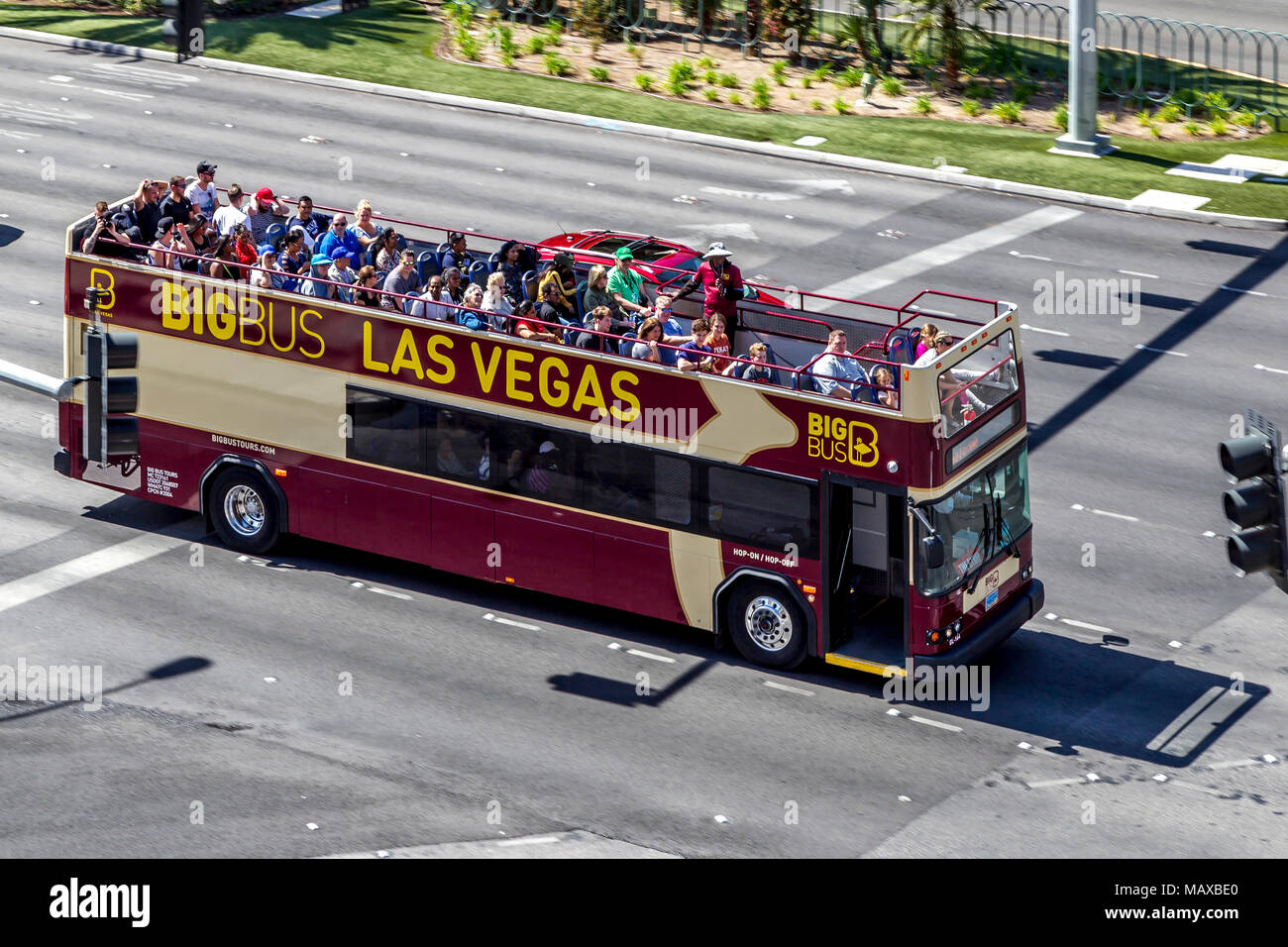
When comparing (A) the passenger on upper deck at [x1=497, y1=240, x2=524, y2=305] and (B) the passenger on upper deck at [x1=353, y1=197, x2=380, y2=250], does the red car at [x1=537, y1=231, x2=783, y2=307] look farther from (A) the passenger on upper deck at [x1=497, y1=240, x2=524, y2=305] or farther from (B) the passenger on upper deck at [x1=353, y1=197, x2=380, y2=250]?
(A) the passenger on upper deck at [x1=497, y1=240, x2=524, y2=305]

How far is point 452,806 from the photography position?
54.3ft

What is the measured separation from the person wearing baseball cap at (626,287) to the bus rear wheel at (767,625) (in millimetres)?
4058

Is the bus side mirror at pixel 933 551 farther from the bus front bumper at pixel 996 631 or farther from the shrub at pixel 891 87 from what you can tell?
the shrub at pixel 891 87

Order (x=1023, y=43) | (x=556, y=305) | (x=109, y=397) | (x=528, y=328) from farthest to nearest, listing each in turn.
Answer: (x=1023, y=43), (x=556, y=305), (x=528, y=328), (x=109, y=397)

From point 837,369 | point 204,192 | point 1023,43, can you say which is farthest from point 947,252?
point 1023,43

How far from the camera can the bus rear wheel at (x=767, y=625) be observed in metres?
18.8

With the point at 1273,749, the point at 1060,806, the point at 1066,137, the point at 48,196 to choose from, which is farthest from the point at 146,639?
the point at 1066,137

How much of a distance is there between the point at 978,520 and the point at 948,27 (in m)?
25.5

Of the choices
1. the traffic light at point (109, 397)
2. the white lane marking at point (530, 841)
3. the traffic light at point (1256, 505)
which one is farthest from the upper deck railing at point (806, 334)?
the traffic light at point (1256, 505)

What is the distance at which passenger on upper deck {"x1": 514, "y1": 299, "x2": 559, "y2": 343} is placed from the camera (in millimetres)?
19781

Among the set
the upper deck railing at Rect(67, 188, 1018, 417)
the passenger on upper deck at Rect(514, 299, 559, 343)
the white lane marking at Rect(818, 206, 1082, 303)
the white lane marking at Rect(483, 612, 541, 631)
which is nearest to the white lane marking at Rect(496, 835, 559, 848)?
the white lane marking at Rect(483, 612, 541, 631)

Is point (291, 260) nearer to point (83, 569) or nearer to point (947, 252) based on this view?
point (83, 569)

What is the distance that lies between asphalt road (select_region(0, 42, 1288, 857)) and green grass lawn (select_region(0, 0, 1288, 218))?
7149 millimetres

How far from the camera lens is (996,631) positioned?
18.7 metres
